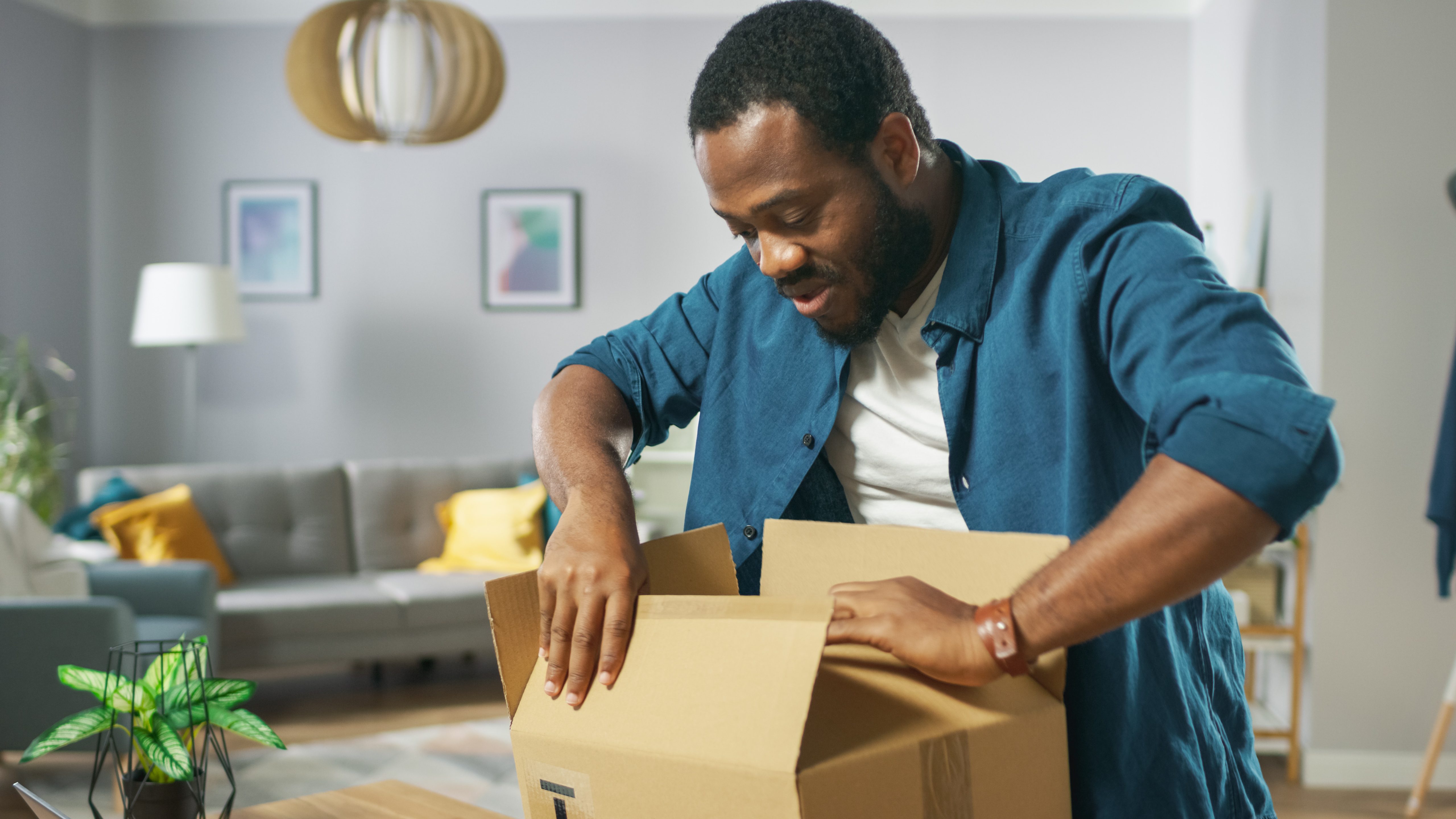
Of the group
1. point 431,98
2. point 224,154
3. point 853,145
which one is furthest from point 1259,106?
point 224,154

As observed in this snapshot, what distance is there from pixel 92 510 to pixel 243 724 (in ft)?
10.2

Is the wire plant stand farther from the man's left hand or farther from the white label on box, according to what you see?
the man's left hand

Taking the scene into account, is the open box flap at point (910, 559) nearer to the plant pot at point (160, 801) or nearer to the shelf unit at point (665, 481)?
the plant pot at point (160, 801)

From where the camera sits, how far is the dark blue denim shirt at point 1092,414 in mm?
637

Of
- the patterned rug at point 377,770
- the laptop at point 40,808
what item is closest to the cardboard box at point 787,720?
the laptop at point 40,808

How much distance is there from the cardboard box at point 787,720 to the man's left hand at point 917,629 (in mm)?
17

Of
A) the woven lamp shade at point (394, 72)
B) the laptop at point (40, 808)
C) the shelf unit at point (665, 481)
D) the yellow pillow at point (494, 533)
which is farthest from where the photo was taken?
the shelf unit at point (665, 481)

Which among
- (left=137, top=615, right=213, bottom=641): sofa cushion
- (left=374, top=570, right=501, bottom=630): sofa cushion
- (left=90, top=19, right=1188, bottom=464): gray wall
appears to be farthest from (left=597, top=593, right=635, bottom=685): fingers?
(left=90, top=19, right=1188, bottom=464): gray wall

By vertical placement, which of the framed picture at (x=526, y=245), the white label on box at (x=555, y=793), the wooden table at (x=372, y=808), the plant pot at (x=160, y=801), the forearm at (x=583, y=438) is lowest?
the wooden table at (x=372, y=808)

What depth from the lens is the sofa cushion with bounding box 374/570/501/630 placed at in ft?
12.6

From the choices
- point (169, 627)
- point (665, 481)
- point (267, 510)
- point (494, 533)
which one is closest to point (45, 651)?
point (169, 627)

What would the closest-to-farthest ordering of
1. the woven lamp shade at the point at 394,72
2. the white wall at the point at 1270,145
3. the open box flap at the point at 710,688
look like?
the open box flap at the point at 710,688, the white wall at the point at 1270,145, the woven lamp shade at the point at 394,72

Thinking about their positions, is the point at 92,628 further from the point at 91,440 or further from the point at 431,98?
the point at 91,440

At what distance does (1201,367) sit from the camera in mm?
665
